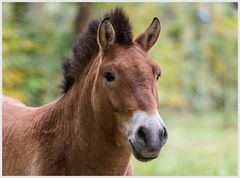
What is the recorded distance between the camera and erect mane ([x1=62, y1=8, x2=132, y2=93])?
4012 mm

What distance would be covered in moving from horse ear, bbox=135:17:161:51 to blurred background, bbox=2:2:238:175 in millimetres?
1342

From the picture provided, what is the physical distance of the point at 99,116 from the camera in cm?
383

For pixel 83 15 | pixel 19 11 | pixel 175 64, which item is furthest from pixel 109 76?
pixel 175 64

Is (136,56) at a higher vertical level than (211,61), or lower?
higher

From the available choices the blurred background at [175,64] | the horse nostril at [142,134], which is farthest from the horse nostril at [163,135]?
the blurred background at [175,64]

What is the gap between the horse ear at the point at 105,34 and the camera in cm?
390

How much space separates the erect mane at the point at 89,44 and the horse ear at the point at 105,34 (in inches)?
2.9

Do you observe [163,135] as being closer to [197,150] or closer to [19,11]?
[197,150]

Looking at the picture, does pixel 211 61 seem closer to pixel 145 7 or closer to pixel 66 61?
pixel 145 7

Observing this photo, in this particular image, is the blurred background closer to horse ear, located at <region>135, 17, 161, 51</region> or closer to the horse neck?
the horse neck

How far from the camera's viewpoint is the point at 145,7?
14508 millimetres

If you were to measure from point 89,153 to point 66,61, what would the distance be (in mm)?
924

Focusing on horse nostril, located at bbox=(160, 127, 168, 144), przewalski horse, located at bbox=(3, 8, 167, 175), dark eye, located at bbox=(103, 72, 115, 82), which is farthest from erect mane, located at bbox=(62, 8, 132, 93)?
horse nostril, located at bbox=(160, 127, 168, 144)

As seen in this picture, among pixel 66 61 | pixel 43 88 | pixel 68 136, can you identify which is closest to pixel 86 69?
pixel 66 61
